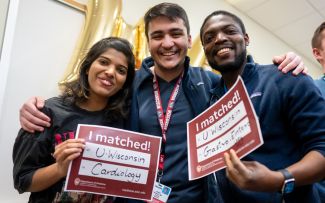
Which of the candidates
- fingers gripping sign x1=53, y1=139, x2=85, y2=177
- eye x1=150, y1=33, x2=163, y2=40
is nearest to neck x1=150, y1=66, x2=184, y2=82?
eye x1=150, y1=33, x2=163, y2=40

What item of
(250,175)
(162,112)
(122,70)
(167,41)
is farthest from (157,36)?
(250,175)

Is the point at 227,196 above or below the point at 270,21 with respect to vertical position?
below

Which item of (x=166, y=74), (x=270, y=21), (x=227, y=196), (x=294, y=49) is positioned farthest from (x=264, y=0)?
(x=227, y=196)

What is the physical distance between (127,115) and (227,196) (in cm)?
44

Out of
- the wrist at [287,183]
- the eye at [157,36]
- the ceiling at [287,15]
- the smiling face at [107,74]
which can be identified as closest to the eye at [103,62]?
the smiling face at [107,74]

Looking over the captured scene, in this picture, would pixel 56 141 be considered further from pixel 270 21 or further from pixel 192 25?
pixel 270 21

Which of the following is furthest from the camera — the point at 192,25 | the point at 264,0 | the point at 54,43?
the point at 264,0

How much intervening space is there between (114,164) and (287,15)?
10.1 feet

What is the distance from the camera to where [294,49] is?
3.86m

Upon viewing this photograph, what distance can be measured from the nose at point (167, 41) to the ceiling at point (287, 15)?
2.04m

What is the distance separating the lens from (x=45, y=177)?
0.73 metres

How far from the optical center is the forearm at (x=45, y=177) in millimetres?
726

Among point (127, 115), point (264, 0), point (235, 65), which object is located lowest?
point (127, 115)

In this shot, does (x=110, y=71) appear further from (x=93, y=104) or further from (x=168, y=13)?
(x=168, y=13)
